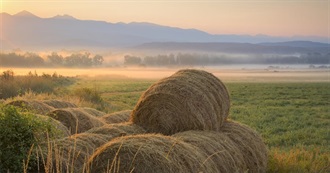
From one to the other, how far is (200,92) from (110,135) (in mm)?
1924

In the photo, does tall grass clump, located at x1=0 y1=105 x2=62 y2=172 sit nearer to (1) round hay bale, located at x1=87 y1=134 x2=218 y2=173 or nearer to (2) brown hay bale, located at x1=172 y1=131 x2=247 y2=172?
(1) round hay bale, located at x1=87 y1=134 x2=218 y2=173

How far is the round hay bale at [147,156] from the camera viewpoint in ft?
19.6

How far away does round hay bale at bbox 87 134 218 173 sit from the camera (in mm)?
5977

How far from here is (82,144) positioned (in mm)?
7996

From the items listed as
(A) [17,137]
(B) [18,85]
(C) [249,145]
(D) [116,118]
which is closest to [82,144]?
(A) [17,137]

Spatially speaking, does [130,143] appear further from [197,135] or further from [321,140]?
[321,140]

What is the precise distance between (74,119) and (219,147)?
441 centimetres

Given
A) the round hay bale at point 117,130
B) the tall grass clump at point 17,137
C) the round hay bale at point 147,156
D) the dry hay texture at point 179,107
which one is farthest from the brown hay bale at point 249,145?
the tall grass clump at point 17,137

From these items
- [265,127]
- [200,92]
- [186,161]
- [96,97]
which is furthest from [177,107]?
[96,97]

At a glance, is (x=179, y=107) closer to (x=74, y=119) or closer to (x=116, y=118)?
(x=74, y=119)

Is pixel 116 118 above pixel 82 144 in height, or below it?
below

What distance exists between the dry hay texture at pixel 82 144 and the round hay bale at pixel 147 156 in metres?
0.44

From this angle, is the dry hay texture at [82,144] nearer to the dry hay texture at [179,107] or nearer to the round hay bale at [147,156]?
the dry hay texture at [179,107]

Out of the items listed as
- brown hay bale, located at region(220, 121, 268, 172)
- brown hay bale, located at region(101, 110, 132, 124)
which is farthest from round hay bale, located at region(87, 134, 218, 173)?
brown hay bale, located at region(101, 110, 132, 124)
